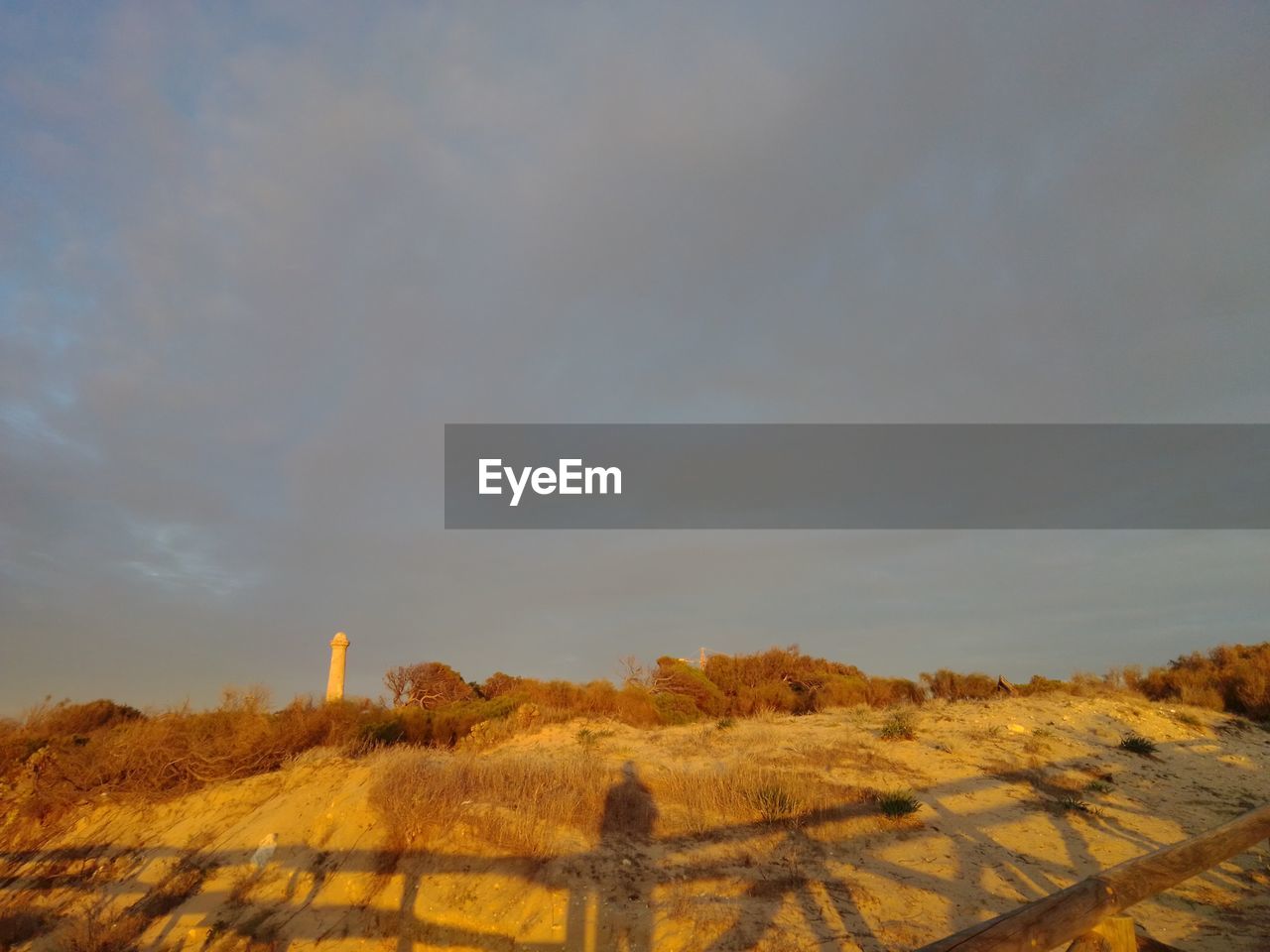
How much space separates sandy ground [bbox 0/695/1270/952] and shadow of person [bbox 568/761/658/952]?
3 centimetres

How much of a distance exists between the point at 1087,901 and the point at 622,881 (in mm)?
7907

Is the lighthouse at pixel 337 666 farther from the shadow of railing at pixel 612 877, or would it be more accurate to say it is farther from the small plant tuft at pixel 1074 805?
the small plant tuft at pixel 1074 805

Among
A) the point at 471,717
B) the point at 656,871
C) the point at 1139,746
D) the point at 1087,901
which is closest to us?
the point at 1087,901

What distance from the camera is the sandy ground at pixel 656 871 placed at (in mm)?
9047

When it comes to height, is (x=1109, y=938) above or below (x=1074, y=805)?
above

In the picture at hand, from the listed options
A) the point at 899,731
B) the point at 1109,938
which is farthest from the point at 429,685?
the point at 1109,938

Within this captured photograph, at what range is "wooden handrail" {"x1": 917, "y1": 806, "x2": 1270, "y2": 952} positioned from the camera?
298 centimetres

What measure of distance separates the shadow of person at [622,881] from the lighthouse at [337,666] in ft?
46.3

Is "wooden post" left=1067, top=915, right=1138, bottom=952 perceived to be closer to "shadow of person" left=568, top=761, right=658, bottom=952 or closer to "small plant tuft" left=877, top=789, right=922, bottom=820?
"shadow of person" left=568, top=761, right=658, bottom=952

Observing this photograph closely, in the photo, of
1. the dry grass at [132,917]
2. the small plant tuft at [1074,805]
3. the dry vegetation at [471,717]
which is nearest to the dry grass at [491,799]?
the dry vegetation at [471,717]

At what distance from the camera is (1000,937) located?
3.00 metres

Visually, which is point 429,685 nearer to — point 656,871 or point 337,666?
point 337,666

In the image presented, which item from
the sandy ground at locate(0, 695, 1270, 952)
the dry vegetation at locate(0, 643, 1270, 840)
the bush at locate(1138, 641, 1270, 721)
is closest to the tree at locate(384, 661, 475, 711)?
the dry vegetation at locate(0, 643, 1270, 840)

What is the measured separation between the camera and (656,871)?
10.4 metres
